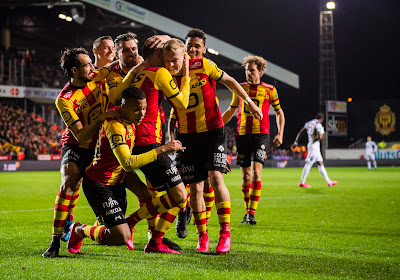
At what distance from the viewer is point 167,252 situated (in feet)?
16.3

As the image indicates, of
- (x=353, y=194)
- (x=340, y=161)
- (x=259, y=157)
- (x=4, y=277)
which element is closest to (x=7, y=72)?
(x=340, y=161)

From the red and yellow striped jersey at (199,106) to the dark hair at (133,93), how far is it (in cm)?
102

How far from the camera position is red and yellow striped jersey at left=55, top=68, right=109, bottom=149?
15.7ft

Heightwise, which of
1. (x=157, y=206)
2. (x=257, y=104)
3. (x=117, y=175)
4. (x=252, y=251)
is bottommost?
(x=252, y=251)

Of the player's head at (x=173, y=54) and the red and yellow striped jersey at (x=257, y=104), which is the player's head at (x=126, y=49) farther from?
the red and yellow striped jersey at (x=257, y=104)

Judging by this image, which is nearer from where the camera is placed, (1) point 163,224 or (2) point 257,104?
(1) point 163,224

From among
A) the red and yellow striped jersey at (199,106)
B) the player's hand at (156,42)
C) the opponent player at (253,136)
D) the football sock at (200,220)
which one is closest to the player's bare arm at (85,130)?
the player's hand at (156,42)

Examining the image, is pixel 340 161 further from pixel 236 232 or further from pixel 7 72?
pixel 236 232

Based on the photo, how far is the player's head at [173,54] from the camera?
4684 mm

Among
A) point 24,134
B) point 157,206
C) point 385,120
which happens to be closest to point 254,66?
point 157,206

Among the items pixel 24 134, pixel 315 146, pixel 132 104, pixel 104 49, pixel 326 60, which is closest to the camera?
pixel 132 104

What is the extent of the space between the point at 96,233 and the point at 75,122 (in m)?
1.08

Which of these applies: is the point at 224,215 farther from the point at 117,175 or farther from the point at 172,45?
the point at 172,45

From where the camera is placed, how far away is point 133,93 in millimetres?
4410
